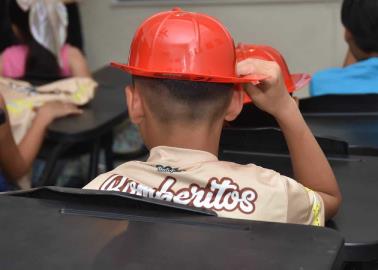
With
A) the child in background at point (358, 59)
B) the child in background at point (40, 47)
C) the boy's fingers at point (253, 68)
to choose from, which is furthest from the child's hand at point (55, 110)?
the boy's fingers at point (253, 68)

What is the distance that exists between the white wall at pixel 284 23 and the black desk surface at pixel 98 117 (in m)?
0.73

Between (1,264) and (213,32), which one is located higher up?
(213,32)

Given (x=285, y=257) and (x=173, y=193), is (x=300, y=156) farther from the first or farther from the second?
(x=285, y=257)

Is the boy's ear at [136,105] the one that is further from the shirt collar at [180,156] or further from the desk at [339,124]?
the desk at [339,124]

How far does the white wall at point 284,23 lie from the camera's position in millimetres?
2844

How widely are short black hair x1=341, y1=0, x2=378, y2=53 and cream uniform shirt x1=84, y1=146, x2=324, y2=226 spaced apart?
0.88 m

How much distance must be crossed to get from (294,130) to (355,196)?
0.15 m

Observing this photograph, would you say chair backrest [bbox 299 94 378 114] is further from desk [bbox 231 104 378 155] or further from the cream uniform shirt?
the cream uniform shirt

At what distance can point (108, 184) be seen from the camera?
966 mm

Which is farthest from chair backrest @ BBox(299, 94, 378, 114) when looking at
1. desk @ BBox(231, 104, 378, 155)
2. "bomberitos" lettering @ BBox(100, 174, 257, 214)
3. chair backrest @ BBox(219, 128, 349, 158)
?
"bomberitos" lettering @ BBox(100, 174, 257, 214)

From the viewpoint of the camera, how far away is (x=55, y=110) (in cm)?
206

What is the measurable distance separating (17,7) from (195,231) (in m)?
2.04

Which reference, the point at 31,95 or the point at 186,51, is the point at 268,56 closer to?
the point at 186,51

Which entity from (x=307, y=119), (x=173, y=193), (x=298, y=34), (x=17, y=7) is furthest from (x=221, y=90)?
(x=298, y=34)
